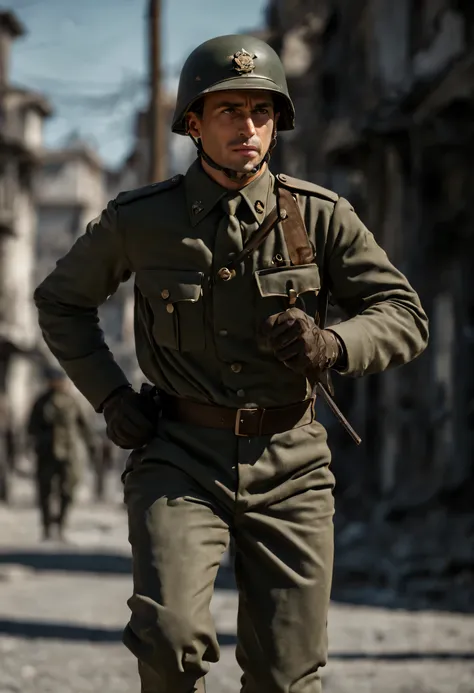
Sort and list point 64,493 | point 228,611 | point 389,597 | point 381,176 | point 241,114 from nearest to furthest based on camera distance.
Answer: point 241,114 → point 228,611 → point 389,597 → point 64,493 → point 381,176

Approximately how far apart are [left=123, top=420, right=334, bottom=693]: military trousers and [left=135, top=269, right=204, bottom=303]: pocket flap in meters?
0.40

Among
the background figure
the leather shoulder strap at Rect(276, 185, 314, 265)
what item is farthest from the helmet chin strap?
the background figure

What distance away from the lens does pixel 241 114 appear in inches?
164

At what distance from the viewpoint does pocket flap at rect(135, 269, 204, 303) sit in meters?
4.15

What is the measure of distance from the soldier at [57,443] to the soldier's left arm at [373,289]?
11556mm

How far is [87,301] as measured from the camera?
445 cm

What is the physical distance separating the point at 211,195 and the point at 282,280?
356mm

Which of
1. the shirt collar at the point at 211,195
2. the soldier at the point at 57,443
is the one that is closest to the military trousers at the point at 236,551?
the shirt collar at the point at 211,195

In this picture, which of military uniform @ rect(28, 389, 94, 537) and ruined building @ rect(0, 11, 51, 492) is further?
ruined building @ rect(0, 11, 51, 492)

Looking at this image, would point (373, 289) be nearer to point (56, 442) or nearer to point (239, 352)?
point (239, 352)

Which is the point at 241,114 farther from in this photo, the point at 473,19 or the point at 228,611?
the point at 473,19

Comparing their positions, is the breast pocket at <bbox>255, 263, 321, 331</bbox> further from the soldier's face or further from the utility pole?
the utility pole

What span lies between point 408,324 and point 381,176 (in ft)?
49.0

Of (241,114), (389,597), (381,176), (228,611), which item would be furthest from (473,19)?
(241,114)
